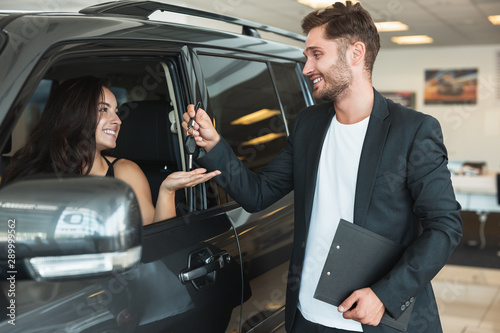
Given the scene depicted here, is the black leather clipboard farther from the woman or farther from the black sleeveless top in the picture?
the black sleeveless top

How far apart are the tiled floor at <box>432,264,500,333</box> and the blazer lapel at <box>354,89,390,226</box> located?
9.67 ft

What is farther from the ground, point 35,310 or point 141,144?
point 141,144

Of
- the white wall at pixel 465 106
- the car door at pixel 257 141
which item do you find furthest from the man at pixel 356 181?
the white wall at pixel 465 106

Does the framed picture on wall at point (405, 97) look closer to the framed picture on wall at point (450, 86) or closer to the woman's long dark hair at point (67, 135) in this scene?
the framed picture on wall at point (450, 86)

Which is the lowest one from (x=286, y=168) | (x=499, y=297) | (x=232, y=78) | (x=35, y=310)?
(x=499, y=297)

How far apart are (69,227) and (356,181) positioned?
937 mm

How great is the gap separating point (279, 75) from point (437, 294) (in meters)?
3.40

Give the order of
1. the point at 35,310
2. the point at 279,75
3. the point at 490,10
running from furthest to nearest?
the point at 490,10 < the point at 279,75 < the point at 35,310

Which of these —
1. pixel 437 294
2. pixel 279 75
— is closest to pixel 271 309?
pixel 279 75

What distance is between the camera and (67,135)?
1873 millimetres

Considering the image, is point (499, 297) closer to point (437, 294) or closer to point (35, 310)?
point (437, 294)

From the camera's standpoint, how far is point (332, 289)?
5.03ft

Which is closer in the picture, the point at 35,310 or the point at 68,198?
the point at 68,198

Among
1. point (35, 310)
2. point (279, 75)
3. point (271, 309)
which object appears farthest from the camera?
point (279, 75)
